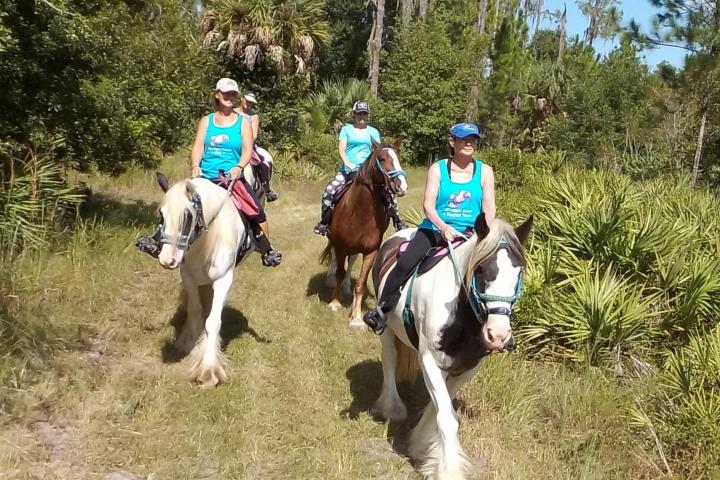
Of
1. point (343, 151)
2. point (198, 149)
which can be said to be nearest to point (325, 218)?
point (343, 151)

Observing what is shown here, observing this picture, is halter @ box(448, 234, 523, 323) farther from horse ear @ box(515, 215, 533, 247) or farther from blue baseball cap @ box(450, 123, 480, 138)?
blue baseball cap @ box(450, 123, 480, 138)

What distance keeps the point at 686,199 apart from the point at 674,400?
5.39 metres

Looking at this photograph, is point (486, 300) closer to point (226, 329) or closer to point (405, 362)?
point (405, 362)

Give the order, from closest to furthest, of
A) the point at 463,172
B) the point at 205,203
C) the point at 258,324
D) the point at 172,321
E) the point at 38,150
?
the point at 463,172 < the point at 205,203 < the point at 172,321 < the point at 258,324 < the point at 38,150

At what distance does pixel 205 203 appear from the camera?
5.31m

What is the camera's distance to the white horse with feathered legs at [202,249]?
480cm

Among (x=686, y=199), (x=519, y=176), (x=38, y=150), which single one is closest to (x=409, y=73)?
(x=519, y=176)

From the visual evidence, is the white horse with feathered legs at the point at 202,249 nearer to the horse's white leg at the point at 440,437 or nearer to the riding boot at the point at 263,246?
the riding boot at the point at 263,246

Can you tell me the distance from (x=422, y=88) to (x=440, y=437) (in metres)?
23.1

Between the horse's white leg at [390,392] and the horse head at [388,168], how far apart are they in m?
2.11

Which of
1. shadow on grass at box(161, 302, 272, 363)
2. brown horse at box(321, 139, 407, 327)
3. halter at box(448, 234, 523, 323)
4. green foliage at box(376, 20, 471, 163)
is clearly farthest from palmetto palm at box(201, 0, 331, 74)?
halter at box(448, 234, 523, 323)

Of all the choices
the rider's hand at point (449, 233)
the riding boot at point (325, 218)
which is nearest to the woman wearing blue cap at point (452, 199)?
the rider's hand at point (449, 233)

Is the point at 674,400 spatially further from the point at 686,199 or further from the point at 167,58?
the point at 167,58

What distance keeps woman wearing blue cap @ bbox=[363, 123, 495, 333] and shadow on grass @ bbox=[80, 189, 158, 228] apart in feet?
19.1
